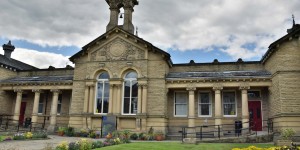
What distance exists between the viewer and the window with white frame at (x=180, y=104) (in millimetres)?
23641

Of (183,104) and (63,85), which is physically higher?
(63,85)

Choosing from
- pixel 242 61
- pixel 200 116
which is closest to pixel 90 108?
pixel 200 116

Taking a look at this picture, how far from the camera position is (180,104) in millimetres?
23891

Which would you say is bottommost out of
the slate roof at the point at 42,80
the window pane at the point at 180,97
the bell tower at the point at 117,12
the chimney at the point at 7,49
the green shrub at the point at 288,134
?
the green shrub at the point at 288,134

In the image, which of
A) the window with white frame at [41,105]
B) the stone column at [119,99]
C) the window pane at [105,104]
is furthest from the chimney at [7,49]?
the stone column at [119,99]

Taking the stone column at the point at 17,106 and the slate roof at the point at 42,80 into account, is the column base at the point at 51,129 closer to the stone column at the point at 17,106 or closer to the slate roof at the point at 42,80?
the stone column at the point at 17,106

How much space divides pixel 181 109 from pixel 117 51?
7708mm

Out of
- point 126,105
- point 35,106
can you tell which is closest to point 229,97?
point 126,105

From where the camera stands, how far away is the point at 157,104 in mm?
22250

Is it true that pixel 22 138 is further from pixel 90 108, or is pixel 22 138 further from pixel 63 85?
pixel 63 85

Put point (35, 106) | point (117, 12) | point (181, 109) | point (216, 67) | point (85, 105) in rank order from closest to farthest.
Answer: point (85, 105), point (181, 109), point (216, 67), point (35, 106), point (117, 12)

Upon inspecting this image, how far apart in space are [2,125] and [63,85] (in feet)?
23.0

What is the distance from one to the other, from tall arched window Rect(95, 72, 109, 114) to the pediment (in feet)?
5.37

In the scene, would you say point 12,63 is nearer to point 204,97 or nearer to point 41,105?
point 41,105
